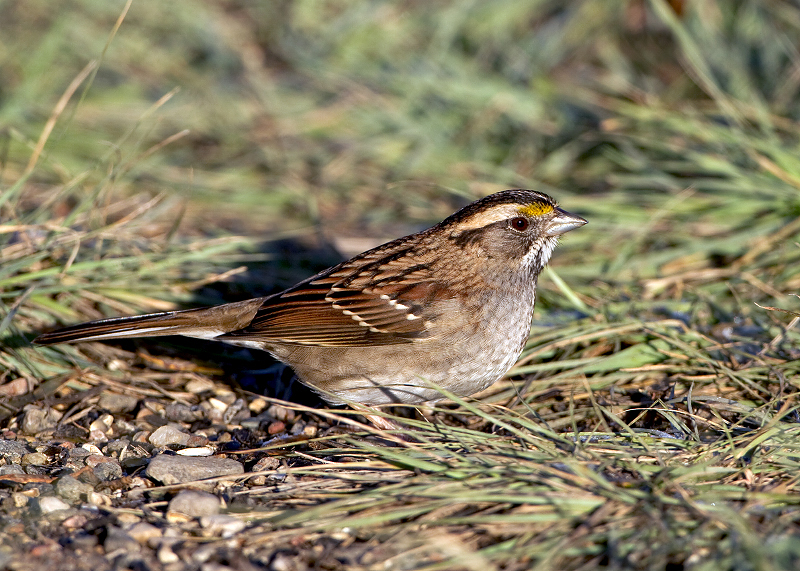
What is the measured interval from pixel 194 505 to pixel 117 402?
4.08 ft

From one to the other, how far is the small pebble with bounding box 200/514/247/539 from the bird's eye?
1.99 meters

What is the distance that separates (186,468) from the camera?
3.56 meters

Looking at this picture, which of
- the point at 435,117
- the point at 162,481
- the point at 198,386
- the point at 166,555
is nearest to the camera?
the point at 166,555

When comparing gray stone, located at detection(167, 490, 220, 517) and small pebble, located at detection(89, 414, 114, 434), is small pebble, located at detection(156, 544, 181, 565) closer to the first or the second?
gray stone, located at detection(167, 490, 220, 517)

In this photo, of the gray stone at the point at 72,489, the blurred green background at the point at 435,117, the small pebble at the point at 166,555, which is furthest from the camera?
the blurred green background at the point at 435,117

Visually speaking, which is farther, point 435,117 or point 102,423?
point 435,117

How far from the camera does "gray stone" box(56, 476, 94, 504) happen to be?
132 inches

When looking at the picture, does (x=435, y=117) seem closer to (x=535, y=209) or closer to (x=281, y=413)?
(x=535, y=209)

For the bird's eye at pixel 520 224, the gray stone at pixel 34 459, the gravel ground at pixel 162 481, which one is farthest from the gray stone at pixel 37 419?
the bird's eye at pixel 520 224

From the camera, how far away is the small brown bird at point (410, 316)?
399 centimetres

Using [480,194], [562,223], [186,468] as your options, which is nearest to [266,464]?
[186,468]

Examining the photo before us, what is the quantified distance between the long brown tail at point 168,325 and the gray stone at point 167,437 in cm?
51

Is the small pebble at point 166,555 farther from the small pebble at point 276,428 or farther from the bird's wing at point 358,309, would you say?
the bird's wing at point 358,309

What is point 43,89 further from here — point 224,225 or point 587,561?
point 587,561
